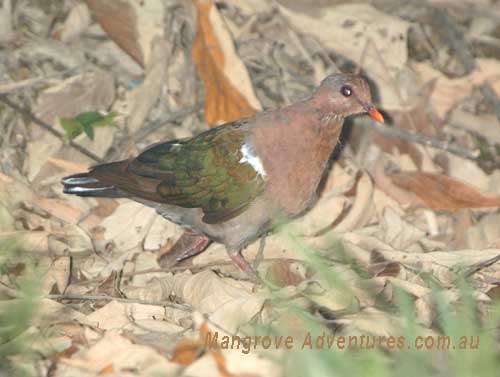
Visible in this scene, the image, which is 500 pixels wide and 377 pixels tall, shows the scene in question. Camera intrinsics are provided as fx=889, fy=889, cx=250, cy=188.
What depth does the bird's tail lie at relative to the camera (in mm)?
5945

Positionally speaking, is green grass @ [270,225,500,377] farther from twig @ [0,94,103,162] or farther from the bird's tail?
twig @ [0,94,103,162]

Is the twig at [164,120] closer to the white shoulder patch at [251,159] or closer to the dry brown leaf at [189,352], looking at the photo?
the white shoulder patch at [251,159]

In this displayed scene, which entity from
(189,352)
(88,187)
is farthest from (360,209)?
(189,352)

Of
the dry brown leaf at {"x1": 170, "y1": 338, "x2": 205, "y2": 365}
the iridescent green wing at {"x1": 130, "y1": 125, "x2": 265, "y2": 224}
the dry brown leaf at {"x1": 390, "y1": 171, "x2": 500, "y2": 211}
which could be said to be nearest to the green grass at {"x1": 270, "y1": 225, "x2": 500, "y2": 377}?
the dry brown leaf at {"x1": 170, "y1": 338, "x2": 205, "y2": 365}

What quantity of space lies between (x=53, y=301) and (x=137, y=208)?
1.63 meters

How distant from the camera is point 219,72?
21.9 ft

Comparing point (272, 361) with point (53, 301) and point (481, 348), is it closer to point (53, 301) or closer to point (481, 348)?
point (481, 348)

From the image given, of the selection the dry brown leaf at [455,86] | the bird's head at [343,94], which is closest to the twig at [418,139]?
the dry brown leaf at [455,86]

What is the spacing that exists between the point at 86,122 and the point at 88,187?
0.87 m

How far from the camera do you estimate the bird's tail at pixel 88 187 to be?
5.95 meters

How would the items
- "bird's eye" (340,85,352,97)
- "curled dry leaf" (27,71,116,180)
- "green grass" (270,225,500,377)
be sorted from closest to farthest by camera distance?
"green grass" (270,225,500,377), "bird's eye" (340,85,352,97), "curled dry leaf" (27,71,116,180)

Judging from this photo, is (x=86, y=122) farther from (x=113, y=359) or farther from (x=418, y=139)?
(x=113, y=359)

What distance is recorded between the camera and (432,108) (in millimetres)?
7383

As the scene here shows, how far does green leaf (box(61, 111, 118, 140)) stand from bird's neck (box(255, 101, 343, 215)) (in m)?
1.70
